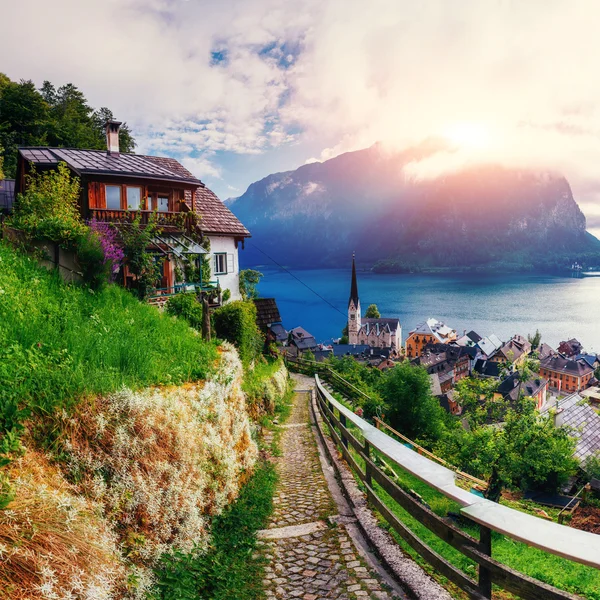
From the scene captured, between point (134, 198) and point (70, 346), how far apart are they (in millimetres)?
12359

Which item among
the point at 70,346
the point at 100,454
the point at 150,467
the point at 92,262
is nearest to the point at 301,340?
the point at 92,262

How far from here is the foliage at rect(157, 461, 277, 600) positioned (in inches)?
152

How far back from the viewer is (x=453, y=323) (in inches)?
5399

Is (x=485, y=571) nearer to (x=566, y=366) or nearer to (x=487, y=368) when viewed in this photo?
(x=487, y=368)

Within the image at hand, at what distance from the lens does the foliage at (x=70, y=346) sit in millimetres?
4320

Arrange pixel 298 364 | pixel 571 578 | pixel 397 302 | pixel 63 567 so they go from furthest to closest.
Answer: pixel 397 302, pixel 298 364, pixel 571 578, pixel 63 567

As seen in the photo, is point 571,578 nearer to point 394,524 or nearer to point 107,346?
point 394,524

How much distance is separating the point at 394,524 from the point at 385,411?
52.1 ft

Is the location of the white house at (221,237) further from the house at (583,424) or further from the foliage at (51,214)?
the house at (583,424)

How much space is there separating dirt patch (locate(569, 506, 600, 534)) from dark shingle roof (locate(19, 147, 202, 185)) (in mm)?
22382

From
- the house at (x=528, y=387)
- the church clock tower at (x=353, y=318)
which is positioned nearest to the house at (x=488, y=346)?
the church clock tower at (x=353, y=318)

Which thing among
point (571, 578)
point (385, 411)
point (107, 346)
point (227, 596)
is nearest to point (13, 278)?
point (107, 346)

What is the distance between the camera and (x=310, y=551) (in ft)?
15.5

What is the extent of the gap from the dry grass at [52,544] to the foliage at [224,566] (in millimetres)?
544
